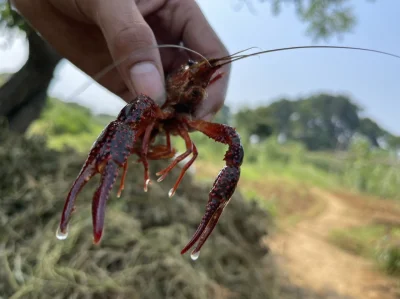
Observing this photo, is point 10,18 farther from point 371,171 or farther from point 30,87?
point 371,171

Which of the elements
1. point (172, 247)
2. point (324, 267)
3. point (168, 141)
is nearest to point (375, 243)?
point (324, 267)

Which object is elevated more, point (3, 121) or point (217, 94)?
point (217, 94)

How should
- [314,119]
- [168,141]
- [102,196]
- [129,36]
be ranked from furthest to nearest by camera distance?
[314,119], [168,141], [129,36], [102,196]

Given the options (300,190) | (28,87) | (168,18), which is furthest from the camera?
(300,190)

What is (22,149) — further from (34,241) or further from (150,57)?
(150,57)

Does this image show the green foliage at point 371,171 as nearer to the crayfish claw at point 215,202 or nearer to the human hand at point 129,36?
the human hand at point 129,36

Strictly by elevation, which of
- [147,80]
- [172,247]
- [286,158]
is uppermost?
[147,80]

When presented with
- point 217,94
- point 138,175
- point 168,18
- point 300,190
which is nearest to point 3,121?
point 138,175
